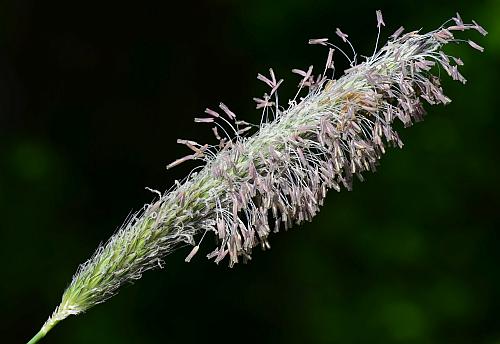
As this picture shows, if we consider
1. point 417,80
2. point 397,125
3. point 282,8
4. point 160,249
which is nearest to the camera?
point 160,249

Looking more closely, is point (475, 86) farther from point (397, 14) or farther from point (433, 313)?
point (433, 313)

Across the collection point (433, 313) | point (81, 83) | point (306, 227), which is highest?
point (81, 83)

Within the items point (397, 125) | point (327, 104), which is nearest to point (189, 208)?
point (327, 104)

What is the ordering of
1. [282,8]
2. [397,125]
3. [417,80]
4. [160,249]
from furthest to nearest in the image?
[282,8] → [397,125] → [417,80] → [160,249]

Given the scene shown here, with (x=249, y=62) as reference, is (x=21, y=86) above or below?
above

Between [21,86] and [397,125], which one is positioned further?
[21,86]

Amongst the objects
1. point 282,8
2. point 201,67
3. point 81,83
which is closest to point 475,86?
point 282,8
